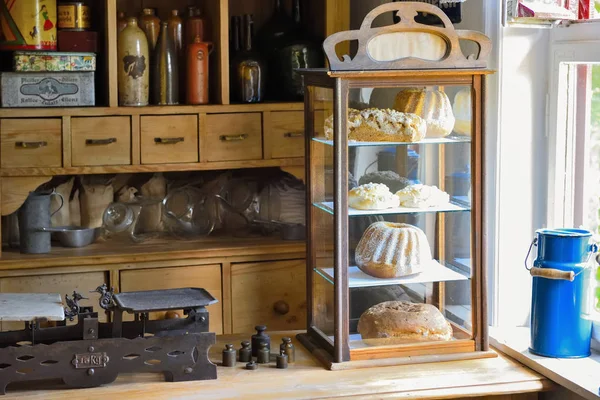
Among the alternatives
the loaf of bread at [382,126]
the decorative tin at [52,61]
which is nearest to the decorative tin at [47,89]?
the decorative tin at [52,61]

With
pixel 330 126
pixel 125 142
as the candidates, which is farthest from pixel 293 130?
pixel 330 126

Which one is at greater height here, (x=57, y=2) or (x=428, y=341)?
(x=57, y=2)

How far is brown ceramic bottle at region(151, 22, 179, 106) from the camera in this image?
3.25 m

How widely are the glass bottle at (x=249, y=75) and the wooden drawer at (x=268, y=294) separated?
1.91ft

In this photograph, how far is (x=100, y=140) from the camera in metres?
3.13

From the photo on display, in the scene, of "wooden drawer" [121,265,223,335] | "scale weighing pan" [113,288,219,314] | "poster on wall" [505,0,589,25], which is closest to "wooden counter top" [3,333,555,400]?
"scale weighing pan" [113,288,219,314]

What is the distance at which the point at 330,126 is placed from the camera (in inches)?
88.9

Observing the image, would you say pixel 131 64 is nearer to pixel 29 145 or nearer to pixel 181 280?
pixel 29 145

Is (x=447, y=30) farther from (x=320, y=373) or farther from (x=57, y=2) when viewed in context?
(x=57, y=2)

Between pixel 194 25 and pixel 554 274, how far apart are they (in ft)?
5.56

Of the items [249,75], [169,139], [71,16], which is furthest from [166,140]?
[71,16]

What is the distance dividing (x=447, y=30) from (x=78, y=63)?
1.41 m

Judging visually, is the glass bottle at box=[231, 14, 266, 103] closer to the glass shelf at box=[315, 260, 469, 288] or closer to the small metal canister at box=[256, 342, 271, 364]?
the glass shelf at box=[315, 260, 469, 288]

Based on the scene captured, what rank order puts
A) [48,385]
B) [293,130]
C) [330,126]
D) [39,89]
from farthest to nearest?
1. [293,130]
2. [39,89]
3. [330,126]
4. [48,385]
